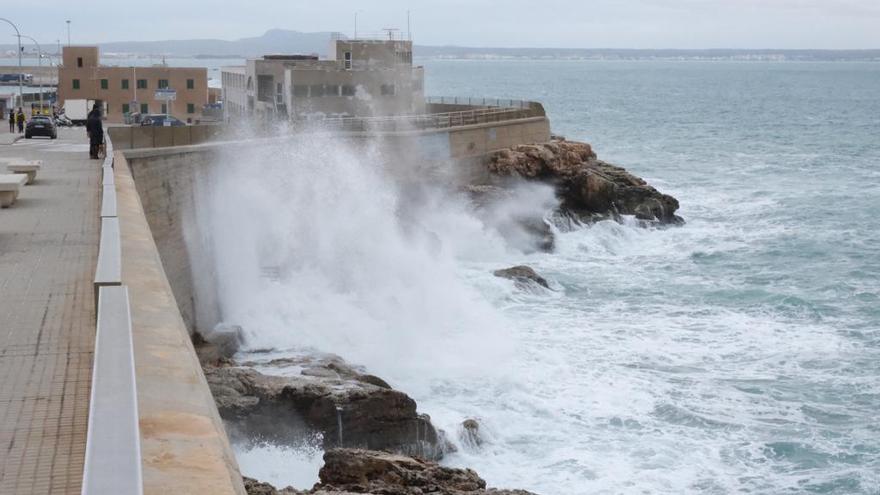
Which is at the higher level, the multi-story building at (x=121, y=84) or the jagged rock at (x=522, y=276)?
the multi-story building at (x=121, y=84)

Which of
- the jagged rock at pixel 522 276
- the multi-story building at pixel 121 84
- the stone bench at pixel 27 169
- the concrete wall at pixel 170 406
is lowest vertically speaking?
the jagged rock at pixel 522 276

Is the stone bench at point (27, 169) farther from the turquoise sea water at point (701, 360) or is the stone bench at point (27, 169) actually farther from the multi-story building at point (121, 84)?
the multi-story building at point (121, 84)

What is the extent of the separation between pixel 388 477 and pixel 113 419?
296 inches

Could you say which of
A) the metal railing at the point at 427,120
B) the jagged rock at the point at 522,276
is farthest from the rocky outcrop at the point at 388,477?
the metal railing at the point at 427,120

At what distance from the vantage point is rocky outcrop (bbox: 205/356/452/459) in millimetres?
14922

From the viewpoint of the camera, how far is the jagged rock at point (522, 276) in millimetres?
28984

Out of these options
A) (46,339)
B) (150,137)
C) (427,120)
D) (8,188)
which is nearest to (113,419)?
(46,339)

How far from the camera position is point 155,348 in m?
7.32

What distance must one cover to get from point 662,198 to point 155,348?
35804 millimetres

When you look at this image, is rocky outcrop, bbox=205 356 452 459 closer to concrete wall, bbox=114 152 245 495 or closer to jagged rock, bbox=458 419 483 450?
jagged rock, bbox=458 419 483 450

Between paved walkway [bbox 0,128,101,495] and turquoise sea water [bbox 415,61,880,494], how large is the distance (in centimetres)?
617

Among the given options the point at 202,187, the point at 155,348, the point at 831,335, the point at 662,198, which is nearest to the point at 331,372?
the point at 202,187

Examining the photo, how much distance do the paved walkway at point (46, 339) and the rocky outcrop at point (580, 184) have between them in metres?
24.0

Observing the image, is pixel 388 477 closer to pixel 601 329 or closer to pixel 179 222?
pixel 179 222
